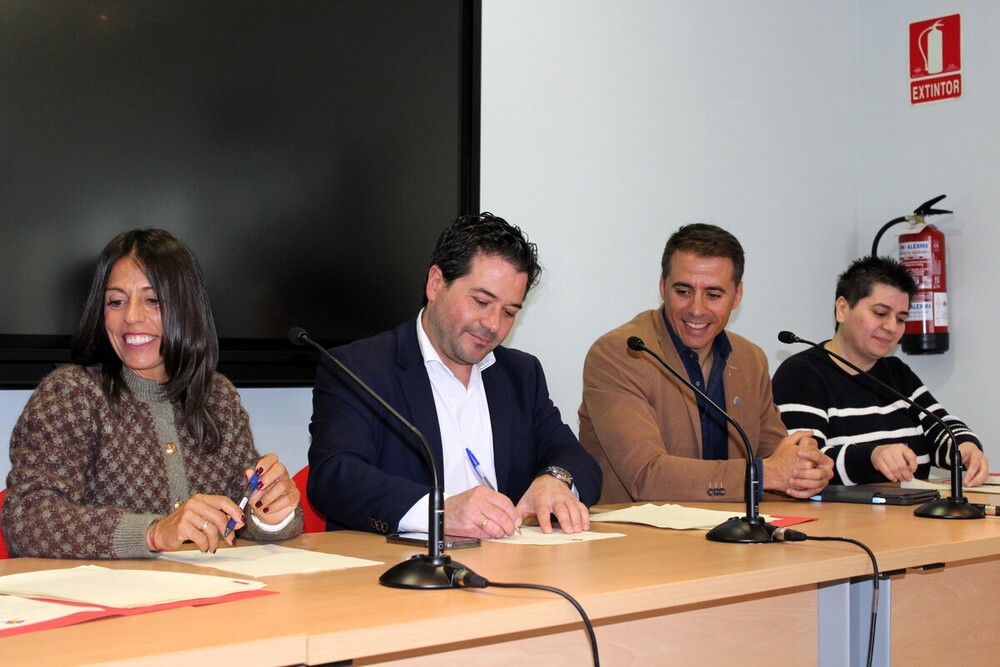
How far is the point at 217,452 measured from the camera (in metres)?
2.12

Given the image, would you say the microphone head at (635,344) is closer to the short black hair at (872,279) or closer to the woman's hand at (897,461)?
the woman's hand at (897,461)

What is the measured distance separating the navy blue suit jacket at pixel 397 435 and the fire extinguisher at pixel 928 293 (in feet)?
7.16

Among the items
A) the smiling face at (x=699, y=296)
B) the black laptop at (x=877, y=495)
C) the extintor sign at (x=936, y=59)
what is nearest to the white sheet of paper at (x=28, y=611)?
the black laptop at (x=877, y=495)

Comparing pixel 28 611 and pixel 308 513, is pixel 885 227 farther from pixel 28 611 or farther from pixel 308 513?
pixel 28 611

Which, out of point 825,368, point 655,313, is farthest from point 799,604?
point 825,368

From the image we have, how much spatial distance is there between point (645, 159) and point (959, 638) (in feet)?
7.07

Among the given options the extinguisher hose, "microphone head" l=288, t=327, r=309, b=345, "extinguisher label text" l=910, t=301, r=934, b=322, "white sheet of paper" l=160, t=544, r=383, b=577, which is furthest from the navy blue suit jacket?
the extinguisher hose

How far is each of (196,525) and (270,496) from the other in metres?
0.26

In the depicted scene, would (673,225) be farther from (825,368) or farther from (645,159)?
(825,368)

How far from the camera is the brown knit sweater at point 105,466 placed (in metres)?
1.68

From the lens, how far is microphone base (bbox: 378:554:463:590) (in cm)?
139

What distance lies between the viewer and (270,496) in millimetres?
1883

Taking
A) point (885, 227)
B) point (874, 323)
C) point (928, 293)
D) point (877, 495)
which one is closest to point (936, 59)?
point (885, 227)

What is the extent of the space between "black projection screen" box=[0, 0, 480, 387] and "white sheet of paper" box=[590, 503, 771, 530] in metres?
0.96
